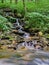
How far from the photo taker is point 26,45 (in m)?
11.5

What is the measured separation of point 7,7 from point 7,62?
1279cm

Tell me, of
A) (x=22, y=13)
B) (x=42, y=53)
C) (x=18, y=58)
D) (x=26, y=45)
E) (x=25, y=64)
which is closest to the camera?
(x=25, y=64)

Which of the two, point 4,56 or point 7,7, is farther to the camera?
point 7,7

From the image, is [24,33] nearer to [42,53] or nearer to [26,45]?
[26,45]

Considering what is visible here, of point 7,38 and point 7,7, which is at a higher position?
point 7,7

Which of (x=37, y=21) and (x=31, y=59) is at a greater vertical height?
(x=37, y=21)

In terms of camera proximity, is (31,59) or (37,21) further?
(37,21)

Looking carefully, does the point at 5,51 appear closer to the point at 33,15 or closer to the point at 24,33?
the point at 24,33

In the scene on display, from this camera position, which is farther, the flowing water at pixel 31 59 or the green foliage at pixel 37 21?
the green foliage at pixel 37 21

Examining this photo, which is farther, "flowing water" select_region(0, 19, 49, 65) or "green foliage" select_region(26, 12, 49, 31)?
"green foliage" select_region(26, 12, 49, 31)

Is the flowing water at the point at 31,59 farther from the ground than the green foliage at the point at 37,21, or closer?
closer

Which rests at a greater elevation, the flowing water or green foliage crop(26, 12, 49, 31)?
green foliage crop(26, 12, 49, 31)

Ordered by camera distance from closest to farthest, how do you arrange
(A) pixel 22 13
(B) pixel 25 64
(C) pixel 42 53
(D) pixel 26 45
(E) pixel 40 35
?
(B) pixel 25 64
(C) pixel 42 53
(D) pixel 26 45
(E) pixel 40 35
(A) pixel 22 13

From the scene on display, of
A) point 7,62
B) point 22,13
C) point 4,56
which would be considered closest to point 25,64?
point 7,62
